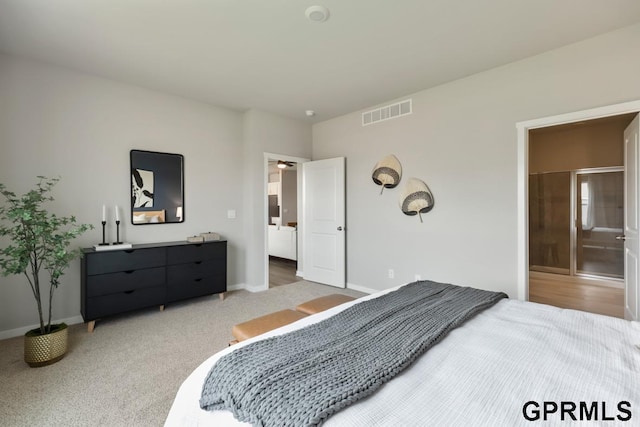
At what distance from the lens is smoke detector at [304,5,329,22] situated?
2.11 meters

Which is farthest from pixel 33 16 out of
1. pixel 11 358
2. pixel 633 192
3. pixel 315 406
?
pixel 633 192

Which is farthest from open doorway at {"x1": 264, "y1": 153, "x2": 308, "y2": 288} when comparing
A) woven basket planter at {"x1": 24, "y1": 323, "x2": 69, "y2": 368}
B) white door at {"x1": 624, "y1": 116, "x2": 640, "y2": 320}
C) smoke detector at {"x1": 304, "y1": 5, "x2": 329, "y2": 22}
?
white door at {"x1": 624, "y1": 116, "x2": 640, "y2": 320}

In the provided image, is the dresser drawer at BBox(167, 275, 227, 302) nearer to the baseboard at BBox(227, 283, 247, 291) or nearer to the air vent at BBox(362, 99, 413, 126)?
the baseboard at BBox(227, 283, 247, 291)

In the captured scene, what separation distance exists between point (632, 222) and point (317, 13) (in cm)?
314

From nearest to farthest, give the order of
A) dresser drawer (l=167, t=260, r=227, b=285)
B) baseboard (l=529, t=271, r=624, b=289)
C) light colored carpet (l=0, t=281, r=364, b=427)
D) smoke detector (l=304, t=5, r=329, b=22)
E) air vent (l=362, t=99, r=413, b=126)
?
light colored carpet (l=0, t=281, r=364, b=427) → smoke detector (l=304, t=5, r=329, b=22) → dresser drawer (l=167, t=260, r=227, b=285) → air vent (l=362, t=99, r=413, b=126) → baseboard (l=529, t=271, r=624, b=289)

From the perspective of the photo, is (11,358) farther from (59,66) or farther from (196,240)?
(59,66)

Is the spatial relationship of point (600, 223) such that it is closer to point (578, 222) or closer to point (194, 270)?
point (578, 222)

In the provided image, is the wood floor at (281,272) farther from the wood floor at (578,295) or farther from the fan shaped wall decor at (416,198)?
the wood floor at (578,295)

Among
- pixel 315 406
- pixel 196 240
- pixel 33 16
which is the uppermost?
pixel 33 16

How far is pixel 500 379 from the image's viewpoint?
1.02 metres

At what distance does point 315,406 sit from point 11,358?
2984mm

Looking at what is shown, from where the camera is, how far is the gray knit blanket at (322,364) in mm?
867

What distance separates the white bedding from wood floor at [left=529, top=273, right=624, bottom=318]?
266 cm

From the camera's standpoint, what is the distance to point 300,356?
110 centimetres
